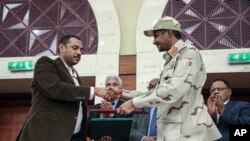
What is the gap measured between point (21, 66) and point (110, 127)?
3.22 m

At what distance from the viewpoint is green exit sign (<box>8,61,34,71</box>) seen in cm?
643

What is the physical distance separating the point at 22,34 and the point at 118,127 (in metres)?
3.66

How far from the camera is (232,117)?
4102 millimetres

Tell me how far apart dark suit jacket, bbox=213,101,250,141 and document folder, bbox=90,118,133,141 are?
1.00 meters

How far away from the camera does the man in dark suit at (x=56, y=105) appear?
3275 mm

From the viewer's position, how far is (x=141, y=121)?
4457 millimetres

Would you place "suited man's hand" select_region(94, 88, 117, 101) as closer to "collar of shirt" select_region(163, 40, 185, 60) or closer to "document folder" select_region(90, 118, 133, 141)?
"document folder" select_region(90, 118, 133, 141)

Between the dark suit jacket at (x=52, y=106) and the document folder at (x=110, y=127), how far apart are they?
231 mm

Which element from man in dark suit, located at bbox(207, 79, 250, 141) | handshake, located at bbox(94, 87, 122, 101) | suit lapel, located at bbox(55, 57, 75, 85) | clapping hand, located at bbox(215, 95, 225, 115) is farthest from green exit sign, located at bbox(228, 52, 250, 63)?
suit lapel, located at bbox(55, 57, 75, 85)

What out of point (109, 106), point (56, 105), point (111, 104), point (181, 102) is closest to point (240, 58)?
point (111, 104)

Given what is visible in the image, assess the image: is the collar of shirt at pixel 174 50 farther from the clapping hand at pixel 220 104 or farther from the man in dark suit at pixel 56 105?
the clapping hand at pixel 220 104

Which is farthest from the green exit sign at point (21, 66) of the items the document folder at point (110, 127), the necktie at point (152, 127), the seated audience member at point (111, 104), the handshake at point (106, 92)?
the handshake at point (106, 92)

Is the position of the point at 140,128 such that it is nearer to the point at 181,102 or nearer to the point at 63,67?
the point at 63,67

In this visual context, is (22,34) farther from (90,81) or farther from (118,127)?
(118,127)
